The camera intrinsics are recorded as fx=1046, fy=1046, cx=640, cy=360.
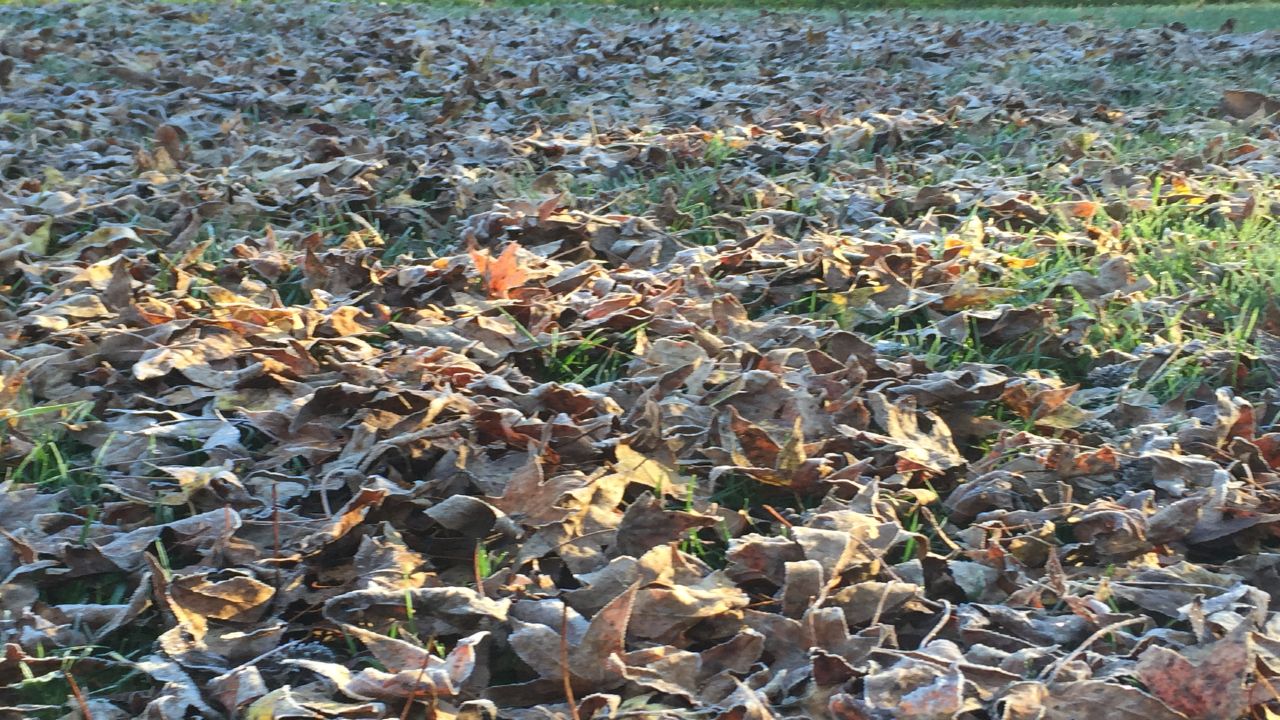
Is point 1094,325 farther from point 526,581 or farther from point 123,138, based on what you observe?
point 123,138

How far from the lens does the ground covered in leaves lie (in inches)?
56.7

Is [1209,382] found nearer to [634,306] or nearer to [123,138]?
[634,306]

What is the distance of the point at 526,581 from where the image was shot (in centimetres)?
162

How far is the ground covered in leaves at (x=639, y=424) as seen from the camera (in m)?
1.44

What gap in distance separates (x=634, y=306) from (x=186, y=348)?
3.28ft

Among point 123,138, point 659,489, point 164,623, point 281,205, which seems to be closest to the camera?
point 164,623

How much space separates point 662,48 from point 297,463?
5.48 m

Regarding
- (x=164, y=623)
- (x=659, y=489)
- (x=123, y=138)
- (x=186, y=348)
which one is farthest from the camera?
(x=123, y=138)

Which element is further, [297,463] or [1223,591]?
[297,463]

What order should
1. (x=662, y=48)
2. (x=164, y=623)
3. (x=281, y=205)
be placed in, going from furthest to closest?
1. (x=662, y=48)
2. (x=281, y=205)
3. (x=164, y=623)

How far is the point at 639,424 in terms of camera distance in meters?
2.02

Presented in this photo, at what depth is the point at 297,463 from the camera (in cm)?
196

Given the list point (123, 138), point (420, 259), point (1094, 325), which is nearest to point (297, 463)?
point (420, 259)

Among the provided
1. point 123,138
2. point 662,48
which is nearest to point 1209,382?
point 123,138
